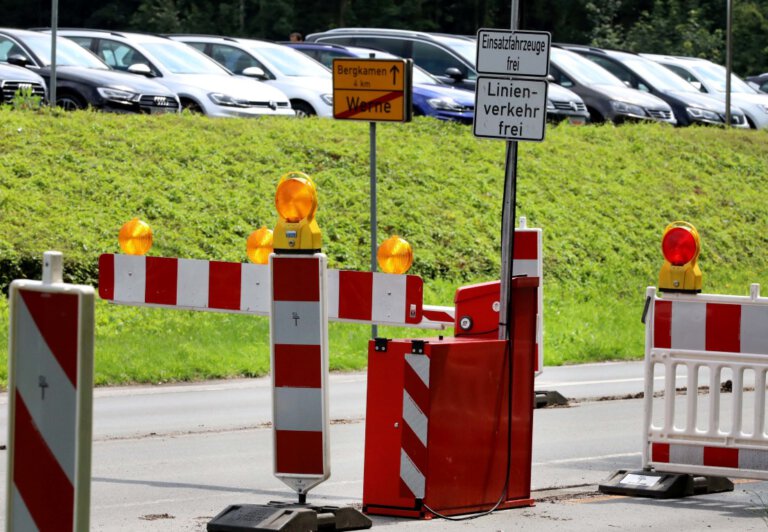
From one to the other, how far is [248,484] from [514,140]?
8.12ft

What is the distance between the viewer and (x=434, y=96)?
2623 cm

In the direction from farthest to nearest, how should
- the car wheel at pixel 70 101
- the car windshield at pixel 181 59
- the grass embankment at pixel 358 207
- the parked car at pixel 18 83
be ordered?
the car windshield at pixel 181 59, the car wheel at pixel 70 101, the parked car at pixel 18 83, the grass embankment at pixel 358 207

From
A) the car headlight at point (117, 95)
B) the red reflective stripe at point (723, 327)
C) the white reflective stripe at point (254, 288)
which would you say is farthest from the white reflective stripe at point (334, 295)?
the car headlight at point (117, 95)

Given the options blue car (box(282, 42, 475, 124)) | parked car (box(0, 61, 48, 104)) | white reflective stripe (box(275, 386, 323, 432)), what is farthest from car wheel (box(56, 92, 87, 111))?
white reflective stripe (box(275, 386, 323, 432))

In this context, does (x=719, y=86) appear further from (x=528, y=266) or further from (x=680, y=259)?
(x=680, y=259)

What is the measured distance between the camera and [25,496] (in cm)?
474

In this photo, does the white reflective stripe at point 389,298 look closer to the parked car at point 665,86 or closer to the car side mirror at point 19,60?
the car side mirror at point 19,60

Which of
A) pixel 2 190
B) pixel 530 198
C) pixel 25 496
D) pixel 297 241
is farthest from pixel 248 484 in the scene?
pixel 530 198

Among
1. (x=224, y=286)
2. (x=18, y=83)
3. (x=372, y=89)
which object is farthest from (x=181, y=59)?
(x=224, y=286)

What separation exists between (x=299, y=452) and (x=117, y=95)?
53.2 ft

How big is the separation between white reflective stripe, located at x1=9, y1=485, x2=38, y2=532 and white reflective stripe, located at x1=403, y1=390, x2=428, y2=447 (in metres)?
3.49

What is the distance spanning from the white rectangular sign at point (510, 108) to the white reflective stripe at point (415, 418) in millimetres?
1810

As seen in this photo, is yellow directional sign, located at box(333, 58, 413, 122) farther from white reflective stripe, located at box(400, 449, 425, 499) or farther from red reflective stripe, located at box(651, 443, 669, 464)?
white reflective stripe, located at box(400, 449, 425, 499)

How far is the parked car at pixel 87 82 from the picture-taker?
75.2 ft
